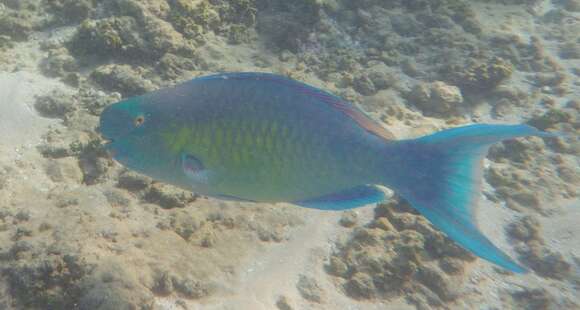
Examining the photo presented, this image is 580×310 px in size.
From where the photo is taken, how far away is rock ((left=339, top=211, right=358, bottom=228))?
166 inches

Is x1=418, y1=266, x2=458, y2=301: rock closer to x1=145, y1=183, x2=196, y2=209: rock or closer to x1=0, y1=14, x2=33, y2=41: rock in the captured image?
x1=145, y1=183, x2=196, y2=209: rock

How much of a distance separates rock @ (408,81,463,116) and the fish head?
5218 mm

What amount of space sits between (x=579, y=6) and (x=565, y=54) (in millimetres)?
3646

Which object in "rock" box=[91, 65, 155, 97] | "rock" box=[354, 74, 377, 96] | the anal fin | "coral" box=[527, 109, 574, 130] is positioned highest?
the anal fin

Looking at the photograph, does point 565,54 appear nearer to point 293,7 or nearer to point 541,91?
point 541,91

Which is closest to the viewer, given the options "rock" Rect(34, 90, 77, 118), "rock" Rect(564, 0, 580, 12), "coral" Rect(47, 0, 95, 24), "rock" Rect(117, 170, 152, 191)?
"rock" Rect(117, 170, 152, 191)

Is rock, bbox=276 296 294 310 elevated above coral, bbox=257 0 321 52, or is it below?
below

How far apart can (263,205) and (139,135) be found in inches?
94.3

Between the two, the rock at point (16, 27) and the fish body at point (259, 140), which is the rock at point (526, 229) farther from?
the rock at point (16, 27)

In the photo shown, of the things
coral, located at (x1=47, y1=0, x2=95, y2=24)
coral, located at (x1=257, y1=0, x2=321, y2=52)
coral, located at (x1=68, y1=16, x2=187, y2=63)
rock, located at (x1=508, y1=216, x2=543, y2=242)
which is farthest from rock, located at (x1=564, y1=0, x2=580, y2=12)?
coral, located at (x1=47, y1=0, x2=95, y2=24)

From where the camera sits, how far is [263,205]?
4.11m

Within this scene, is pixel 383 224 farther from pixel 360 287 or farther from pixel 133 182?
pixel 133 182

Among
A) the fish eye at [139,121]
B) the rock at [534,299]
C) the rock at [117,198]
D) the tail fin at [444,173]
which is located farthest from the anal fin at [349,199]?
the rock at [534,299]

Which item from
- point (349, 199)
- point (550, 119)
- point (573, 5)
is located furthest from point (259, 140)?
point (573, 5)
